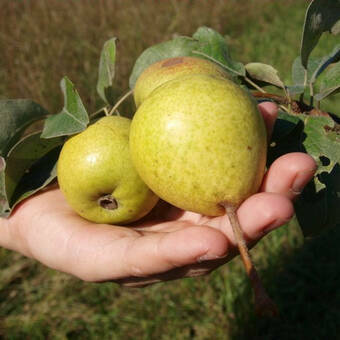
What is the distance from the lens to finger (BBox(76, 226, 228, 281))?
1244mm

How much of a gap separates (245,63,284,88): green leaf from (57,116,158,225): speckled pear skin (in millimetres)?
525

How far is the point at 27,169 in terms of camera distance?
6.16ft

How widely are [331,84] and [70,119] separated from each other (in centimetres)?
95

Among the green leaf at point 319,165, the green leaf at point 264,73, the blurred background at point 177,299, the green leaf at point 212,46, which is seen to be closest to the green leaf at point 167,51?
the green leaf at point 212,46

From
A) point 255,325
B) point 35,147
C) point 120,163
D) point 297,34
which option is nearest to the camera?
point 120,163

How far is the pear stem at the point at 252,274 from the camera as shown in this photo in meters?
1.08

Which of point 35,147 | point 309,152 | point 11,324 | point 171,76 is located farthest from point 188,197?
point 11,324

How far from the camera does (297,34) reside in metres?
6.19

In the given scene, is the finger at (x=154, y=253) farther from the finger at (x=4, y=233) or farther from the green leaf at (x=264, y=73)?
the green leaf at (x=264, y=73)

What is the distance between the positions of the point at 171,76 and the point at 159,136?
435mm

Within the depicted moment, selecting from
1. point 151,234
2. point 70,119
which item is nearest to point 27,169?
point 70,119

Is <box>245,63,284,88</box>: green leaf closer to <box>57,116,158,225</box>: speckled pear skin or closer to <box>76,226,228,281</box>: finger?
<box>57,116,158,225</box>: speckled pear skin

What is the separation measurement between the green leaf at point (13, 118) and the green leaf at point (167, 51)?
1.52ft

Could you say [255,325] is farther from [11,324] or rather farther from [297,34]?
[297,34]
